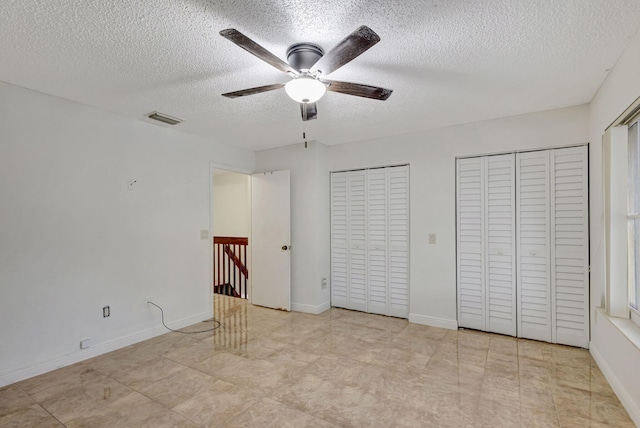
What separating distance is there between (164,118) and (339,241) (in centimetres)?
267

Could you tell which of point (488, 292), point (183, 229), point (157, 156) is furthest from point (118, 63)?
point (488, 292)

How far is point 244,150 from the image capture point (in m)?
4.71

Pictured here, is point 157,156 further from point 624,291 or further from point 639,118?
point 624,291

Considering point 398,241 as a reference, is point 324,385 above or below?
below

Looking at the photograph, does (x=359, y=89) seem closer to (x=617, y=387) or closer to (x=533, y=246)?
(x=533, y=246)

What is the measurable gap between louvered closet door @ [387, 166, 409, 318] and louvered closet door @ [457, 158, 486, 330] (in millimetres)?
629

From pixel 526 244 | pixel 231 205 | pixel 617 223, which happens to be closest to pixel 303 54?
pixel 617 223

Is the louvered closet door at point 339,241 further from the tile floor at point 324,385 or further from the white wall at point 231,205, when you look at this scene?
the white wall at point 231,205

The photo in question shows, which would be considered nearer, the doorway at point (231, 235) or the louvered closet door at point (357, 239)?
the louvered closet door at point (357, 239)

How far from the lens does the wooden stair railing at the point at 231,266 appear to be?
5523mm

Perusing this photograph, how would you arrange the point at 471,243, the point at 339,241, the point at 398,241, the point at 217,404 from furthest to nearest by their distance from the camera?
the point at 339,241 → the point at 398,241 → the point at 471,243 → the point at 217,404

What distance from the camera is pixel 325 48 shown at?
2.03m

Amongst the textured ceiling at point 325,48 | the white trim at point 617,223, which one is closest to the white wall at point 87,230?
the textured ceiling at point 325,48

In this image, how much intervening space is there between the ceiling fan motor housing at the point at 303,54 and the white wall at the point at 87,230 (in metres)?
2.21
